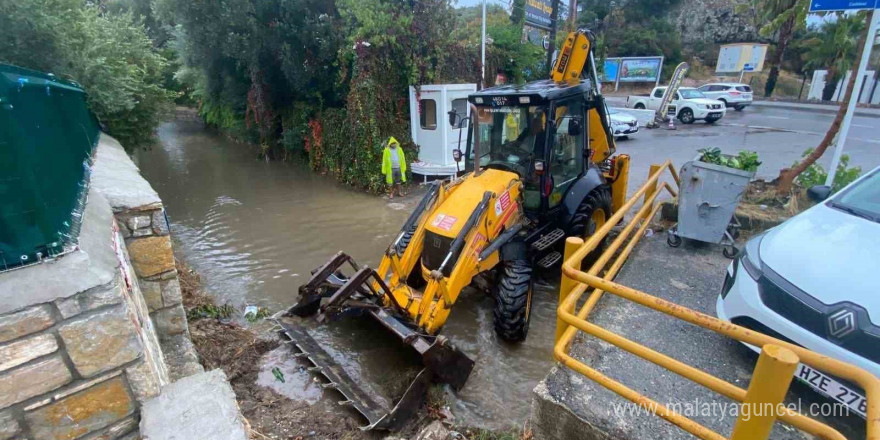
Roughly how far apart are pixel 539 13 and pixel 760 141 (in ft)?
30.3

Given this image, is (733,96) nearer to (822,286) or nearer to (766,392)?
(822,286)

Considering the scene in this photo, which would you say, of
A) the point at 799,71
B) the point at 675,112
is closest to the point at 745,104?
the point at 675,112

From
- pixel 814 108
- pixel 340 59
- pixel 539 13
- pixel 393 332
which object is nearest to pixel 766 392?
pixel 393 332

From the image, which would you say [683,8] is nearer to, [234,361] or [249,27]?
[249,27]

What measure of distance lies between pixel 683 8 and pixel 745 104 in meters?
19.8

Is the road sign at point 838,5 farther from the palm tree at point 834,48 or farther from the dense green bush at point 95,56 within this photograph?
the palm tree at point 834,48

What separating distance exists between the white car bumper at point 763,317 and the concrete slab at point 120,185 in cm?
421

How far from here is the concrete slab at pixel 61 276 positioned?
1.64m

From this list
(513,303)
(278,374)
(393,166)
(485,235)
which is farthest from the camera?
(393,166)

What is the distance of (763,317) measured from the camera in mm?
2826

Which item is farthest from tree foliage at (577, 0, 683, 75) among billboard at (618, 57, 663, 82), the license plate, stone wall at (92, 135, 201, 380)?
stone wall at (92, 135, 201, 380)

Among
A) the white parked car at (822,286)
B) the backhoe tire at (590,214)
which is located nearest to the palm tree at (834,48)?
the backhoe tire at (590,214)

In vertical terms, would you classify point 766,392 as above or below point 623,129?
above

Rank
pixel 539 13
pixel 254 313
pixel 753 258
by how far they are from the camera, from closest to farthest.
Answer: pixel 753 258 < pixel 254 313 < pixel 539 13
